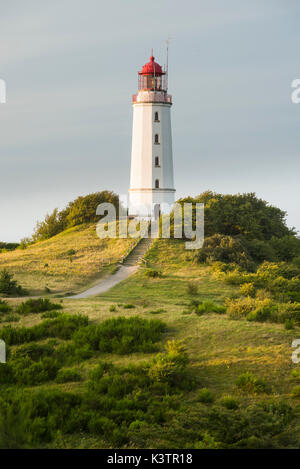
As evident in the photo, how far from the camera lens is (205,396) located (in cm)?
1315

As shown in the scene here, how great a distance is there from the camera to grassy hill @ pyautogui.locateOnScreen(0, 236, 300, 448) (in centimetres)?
1120

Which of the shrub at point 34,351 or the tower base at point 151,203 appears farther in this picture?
the tower base at point 151,203

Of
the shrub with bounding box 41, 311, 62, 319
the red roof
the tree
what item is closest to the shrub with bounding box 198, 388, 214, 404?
the shrub with bounding box 41, 311, 62, 319

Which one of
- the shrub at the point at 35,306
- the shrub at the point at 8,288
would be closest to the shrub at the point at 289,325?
the shrub at the point at 35,306

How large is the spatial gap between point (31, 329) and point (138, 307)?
6.10 metres

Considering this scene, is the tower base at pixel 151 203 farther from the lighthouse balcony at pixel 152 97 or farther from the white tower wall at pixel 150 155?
the lighthouse balcony at pixel 152 97

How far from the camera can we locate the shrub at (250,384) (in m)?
13.5

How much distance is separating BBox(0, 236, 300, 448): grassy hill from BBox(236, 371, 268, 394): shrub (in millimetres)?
33

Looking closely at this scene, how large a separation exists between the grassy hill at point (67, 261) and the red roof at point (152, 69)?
51.8 feet

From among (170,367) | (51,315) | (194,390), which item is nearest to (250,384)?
(194,390)

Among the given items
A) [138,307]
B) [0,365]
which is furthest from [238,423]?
[138,307]

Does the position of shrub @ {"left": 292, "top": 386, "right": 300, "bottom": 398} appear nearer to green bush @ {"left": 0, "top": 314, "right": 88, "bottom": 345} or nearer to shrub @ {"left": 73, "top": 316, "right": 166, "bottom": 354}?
shrub @ {"left": 73, "top": 316, "right": 166, "bottom": 354}

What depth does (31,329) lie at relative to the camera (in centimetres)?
1850

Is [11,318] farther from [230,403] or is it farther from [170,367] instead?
[230,403]
